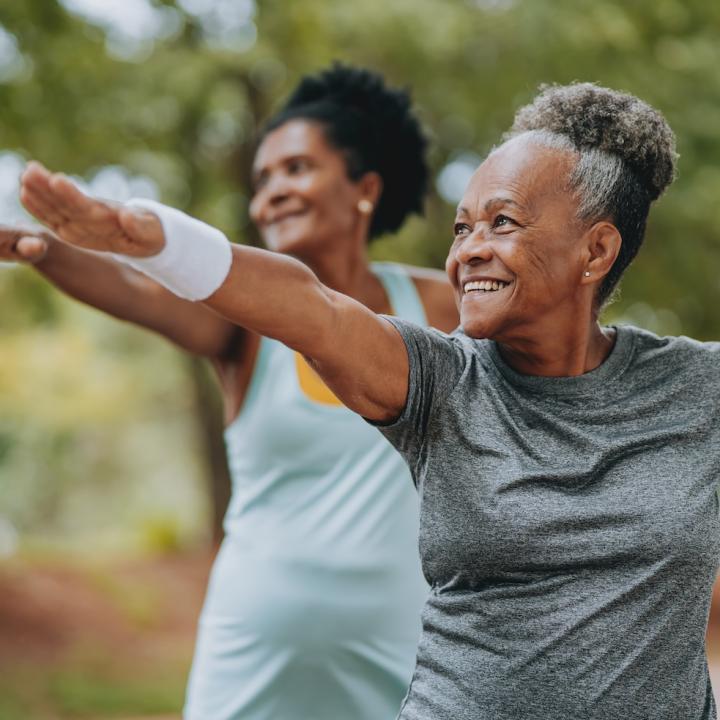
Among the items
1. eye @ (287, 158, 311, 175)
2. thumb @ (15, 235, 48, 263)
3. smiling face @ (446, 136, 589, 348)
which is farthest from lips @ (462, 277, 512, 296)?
eye @ (287, 158, 311, 175)

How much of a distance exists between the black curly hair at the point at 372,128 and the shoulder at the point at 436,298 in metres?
0.37

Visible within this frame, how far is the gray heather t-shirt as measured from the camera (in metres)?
1.88

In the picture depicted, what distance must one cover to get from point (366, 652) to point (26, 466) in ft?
63.3

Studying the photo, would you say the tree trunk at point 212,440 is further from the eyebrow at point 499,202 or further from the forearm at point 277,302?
the forearm at point 277,302

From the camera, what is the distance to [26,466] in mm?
21031

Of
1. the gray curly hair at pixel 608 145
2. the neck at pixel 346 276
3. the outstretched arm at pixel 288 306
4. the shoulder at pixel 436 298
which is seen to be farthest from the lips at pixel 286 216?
the outstretched arm at pixel 288 306

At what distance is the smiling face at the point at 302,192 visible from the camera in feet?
10.5

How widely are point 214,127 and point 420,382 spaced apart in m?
7.92

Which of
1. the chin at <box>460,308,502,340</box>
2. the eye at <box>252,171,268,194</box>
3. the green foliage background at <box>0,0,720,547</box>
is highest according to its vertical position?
the green foliage background at <box>0,0,720,547</box>

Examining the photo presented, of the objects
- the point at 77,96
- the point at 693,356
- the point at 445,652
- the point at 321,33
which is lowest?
the point at 445,652

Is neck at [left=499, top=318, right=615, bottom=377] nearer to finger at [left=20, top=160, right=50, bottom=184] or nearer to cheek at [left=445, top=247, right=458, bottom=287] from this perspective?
cheek at [left=445, top=247, right=458, bottom=287]

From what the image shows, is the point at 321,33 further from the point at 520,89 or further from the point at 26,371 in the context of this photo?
the point at 26,371

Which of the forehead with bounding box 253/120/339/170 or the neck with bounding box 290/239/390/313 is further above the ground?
the forehead with bounding box 253/120/339/170

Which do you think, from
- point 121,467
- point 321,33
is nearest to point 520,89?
point 321,33
